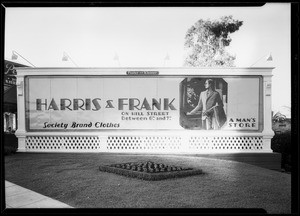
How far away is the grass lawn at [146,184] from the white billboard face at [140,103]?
1.00 meters

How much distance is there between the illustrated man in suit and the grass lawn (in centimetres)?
118

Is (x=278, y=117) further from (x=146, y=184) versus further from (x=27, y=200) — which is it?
(x=27, y=200)

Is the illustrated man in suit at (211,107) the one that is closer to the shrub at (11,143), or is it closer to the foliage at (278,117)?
the foliage at (278,117)

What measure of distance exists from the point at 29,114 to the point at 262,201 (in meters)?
6.63

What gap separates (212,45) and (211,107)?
14.8m

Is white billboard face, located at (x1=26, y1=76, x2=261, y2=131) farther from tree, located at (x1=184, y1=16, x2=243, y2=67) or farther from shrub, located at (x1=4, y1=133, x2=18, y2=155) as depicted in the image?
tree, located at (x1=184, y1=16, x2=243, y2=67)

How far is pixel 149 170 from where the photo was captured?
5.78 m

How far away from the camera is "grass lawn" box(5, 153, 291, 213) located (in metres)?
4.60

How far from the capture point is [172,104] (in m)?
6.17

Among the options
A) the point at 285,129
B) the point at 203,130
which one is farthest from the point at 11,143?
the point at 285,129

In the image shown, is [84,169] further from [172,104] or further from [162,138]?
[172,104]

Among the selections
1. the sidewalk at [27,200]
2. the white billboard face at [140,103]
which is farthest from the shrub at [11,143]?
the sidewalk at [27,200]

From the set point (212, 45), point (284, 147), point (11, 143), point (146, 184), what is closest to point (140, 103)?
point (146, 184)
